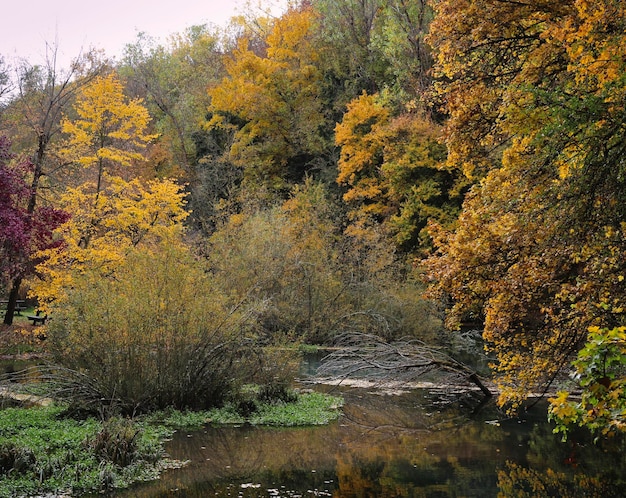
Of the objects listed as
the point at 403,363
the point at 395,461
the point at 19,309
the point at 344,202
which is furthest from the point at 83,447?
the point at 344,202

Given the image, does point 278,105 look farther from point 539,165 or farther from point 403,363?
point 539,165

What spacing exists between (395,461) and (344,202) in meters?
24.6

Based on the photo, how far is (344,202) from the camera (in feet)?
115

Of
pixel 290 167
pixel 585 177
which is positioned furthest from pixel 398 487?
pixel 290 167

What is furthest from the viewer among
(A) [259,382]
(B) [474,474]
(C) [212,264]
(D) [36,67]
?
(D) [36,67]

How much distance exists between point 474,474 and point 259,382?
611 centimetres

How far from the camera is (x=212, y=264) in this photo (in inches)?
945

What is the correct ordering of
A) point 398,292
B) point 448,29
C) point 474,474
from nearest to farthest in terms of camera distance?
point 474,474 < point 448,29 < point 398,292

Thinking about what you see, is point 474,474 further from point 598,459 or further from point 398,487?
point 598,459

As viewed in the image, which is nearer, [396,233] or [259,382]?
[259,382]

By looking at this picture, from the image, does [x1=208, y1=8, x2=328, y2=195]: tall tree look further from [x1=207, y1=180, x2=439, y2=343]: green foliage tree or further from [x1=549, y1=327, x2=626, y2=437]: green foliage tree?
[x1=549, y1=327, x2=626, y2=437]: green foliage tree

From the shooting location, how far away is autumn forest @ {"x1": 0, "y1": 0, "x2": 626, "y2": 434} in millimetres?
9070

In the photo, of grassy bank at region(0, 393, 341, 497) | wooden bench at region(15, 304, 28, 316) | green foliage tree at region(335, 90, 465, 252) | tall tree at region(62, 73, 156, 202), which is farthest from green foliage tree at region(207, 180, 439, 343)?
wooden bench at region(15, 304, 28, 316)

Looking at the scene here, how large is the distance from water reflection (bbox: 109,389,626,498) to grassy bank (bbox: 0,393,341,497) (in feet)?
1.35
